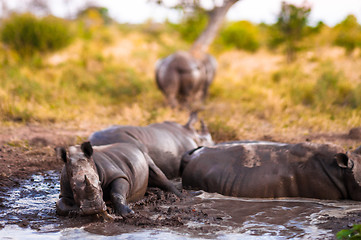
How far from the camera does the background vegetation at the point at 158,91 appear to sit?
383 inches

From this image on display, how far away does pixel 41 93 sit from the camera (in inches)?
458

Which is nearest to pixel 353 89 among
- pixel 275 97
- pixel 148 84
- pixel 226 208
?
pixel 275 97

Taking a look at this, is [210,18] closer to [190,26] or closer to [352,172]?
[190,26]

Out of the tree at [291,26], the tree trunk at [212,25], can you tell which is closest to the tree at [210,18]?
the tree trunk at [212,25]

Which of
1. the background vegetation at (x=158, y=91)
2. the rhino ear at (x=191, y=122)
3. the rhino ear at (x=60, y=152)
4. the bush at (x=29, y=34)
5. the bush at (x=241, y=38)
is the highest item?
the bush at (x=241, y=38)

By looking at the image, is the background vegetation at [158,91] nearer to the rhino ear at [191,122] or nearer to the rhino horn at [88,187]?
the rhino ear at [191,122]

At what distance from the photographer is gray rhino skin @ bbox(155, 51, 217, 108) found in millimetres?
11781

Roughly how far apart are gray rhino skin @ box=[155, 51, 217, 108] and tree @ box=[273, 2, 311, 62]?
294 inches

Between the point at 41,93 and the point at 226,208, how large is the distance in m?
7.93

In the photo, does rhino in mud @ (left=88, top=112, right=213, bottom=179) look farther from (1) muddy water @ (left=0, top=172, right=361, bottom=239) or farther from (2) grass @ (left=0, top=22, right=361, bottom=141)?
(2) grass @ (left=0, top=22, right=361, bottom=141)

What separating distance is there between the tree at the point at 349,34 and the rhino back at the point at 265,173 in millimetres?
15792

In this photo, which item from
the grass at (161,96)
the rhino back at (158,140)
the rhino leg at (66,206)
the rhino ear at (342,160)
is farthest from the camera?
the grass at (161,96)

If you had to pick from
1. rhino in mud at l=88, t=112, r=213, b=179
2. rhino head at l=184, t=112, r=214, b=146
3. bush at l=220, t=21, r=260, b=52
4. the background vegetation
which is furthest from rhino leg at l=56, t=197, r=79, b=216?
bush at l=220, t=21, r=260, b=52

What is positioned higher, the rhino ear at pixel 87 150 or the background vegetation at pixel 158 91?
the background vegetation at pixel 158 91
